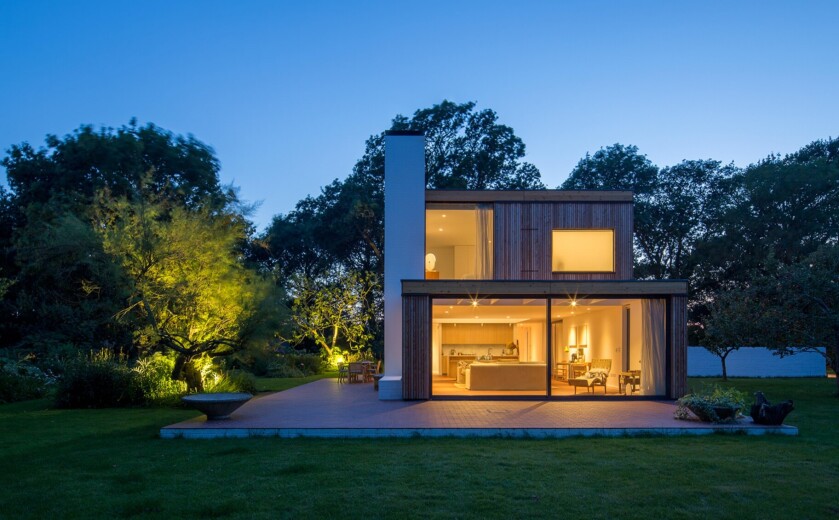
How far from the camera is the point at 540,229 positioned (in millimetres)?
16719

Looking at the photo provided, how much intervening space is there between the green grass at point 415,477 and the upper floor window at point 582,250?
7.55 meters

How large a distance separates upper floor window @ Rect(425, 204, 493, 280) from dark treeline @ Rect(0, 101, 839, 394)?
494 cm

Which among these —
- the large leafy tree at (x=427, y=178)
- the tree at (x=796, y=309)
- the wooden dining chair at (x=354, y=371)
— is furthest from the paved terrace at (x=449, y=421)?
the large leafy tree at (x=427, y=178)

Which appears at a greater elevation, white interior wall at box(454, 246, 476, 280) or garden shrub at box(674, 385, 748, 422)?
white interior wall at box(454, 246, 476, 280)

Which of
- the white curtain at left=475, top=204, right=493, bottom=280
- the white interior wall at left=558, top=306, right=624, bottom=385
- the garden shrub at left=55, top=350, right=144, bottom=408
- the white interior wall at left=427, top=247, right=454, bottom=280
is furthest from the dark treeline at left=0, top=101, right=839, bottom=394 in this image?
the white curtain at left=475, top=204, right=493, bottom=280

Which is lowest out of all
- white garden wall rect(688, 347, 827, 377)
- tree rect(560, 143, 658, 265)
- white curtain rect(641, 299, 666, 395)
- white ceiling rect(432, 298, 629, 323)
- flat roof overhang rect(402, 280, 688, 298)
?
white garden wall rect(688, 347, 827, 377)

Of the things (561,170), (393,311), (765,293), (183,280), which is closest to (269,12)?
(183,280)

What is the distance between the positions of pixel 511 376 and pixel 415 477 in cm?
870

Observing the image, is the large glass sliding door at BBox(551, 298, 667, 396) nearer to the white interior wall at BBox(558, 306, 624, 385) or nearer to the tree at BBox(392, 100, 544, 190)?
the white interior wall at BBox(558, 306, 624, 385)

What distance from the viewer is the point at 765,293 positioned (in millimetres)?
16672

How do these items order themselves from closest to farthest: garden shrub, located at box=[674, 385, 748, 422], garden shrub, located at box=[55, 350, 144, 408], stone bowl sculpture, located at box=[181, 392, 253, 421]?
garden shrub, located at box=[674, 385, 748, 422] < stone bowl sculpture, located at box=[181, 392, 253, 421] < garden shrub, located at box=[55, 350, 144, 408]

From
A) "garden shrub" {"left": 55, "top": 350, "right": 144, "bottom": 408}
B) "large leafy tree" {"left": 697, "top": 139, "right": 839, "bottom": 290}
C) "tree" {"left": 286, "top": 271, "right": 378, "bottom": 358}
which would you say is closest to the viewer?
"garden shrub" {"left": 55, "top": 350, "right": 144, "bottom": 408}

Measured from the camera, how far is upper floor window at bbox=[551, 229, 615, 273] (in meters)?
16.7

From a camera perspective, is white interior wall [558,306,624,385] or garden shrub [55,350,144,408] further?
white interior wall [558,306,624,385]
